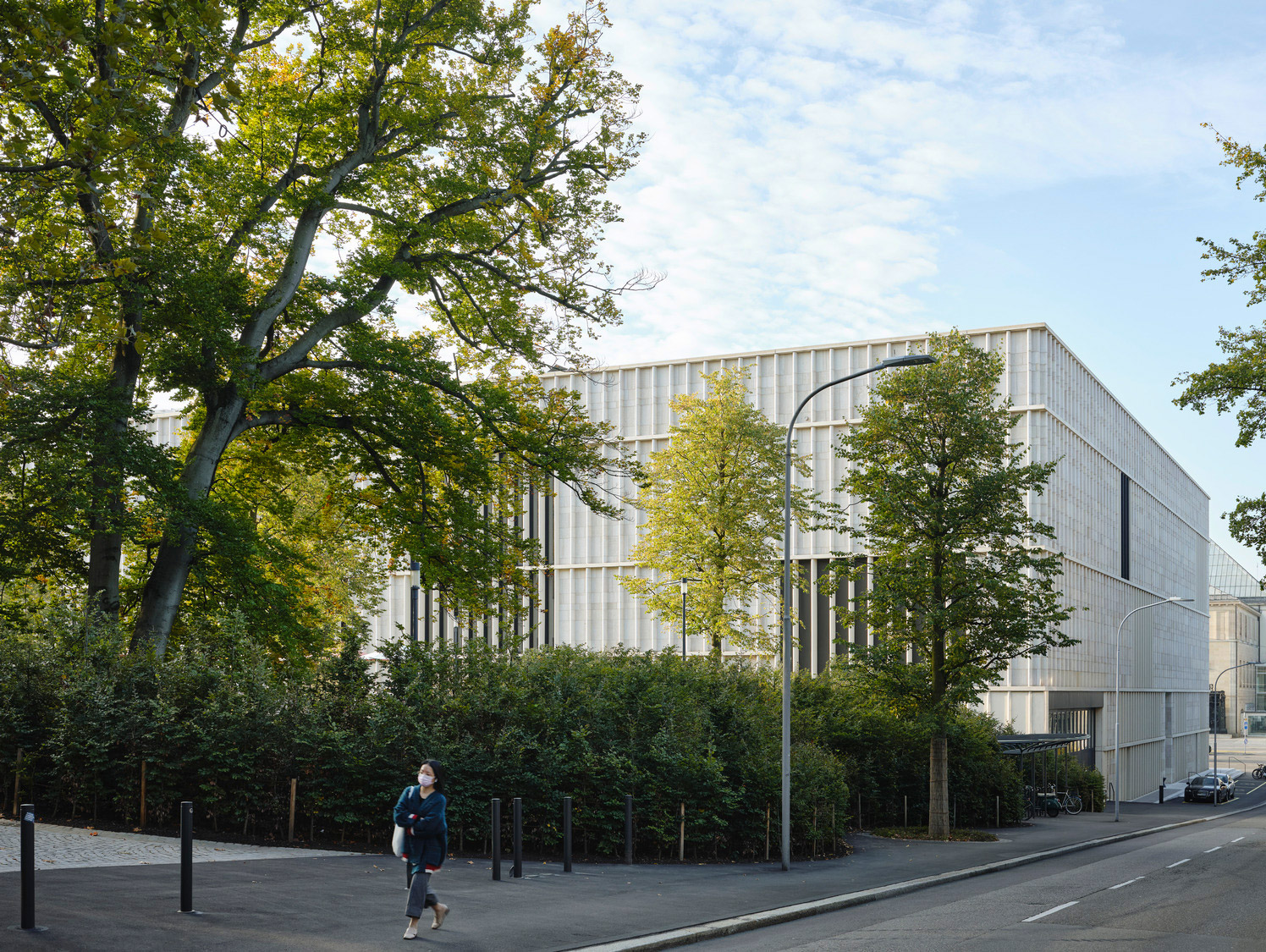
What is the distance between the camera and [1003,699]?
179 ft

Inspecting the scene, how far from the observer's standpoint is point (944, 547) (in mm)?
27312

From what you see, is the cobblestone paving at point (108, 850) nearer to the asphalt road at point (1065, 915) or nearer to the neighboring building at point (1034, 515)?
the asphalt road at point (1065, 915)

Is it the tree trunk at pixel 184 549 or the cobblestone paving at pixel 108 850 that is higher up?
the tree trunk at pixel 184 549

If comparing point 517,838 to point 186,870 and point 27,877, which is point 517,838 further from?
point 27,877

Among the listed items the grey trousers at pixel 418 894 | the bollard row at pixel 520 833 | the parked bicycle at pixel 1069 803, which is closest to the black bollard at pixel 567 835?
the bollard row at pixel 520 833

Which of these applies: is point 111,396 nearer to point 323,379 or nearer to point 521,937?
point 323,379

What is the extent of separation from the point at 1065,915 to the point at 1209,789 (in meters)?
54.4

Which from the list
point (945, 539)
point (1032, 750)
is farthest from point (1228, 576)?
point (945, 539)

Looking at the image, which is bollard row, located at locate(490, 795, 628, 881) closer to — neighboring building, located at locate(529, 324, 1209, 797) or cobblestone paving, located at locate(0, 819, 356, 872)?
cobblestone paving, located at locate(0, 819, 356, 872)

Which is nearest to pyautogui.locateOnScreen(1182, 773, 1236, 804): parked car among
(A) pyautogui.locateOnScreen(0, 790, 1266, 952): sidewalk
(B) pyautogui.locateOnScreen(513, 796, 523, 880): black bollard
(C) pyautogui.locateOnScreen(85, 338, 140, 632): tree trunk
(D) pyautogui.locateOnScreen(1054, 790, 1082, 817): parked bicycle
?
(D) pyautogui.locateOnScreen(1054, 790, 1082, 817): parked bicycle

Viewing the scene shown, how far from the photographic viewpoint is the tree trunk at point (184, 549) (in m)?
19.3

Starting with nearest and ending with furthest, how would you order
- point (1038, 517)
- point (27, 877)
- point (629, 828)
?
point (27, 877)
point (629, 828)
point (1038, 517)

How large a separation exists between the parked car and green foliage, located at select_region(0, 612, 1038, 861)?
50.4 metres

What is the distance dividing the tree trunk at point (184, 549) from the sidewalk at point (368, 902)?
23.1 ft
